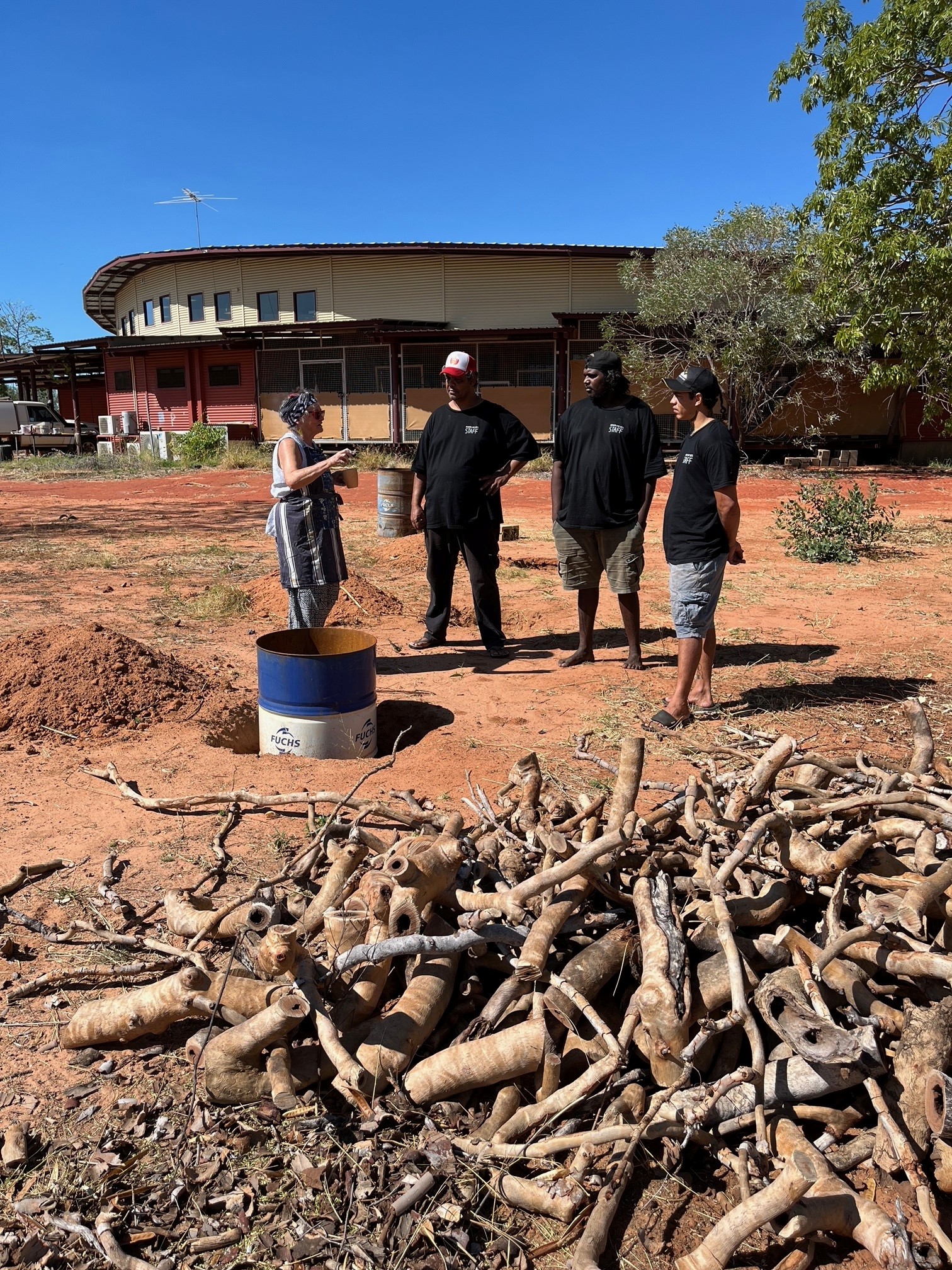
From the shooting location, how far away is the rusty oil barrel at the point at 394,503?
12258 mm

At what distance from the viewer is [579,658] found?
6.57m

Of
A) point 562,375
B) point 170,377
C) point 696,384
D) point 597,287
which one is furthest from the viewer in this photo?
point 170,377

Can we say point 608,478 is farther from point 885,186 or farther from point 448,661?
point 885,186

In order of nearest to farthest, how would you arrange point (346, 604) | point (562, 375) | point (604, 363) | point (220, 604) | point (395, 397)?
point (604, 363) < point (346, 604) < point (220, 604) < point (562, 375) < point (395, 397)

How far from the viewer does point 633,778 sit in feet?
9.02

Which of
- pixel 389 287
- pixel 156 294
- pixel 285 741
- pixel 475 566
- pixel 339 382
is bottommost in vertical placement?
pixel 285 741

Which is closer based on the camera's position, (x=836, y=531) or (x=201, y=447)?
(x=836, y=531)

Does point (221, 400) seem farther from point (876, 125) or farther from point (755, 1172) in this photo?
point (755, 1172)

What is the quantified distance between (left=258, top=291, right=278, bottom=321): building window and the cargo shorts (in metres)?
25.7

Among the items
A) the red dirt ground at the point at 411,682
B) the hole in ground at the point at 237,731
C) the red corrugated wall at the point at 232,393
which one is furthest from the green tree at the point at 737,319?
the hole in ground at the point at 237,731

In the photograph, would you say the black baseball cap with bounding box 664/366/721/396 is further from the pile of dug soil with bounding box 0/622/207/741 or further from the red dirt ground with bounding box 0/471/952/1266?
the pile of dug soil with bounding box 0/622/207/741

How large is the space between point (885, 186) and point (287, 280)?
2018 centimetres

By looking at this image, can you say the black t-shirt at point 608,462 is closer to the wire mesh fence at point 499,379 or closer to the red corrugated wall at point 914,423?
the wire mesh fence at point 499,379

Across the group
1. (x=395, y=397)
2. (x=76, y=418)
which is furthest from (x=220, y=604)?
(x=76, y=418)
